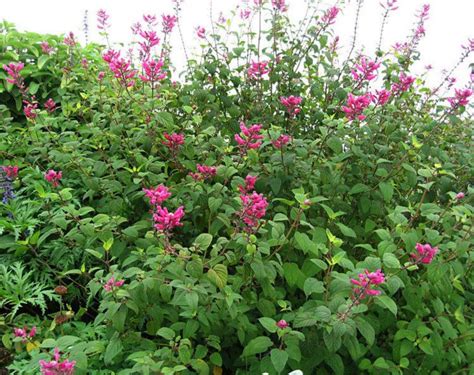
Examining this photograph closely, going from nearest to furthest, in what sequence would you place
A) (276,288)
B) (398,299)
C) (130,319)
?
(130,319) < (276,288) < (398,299)

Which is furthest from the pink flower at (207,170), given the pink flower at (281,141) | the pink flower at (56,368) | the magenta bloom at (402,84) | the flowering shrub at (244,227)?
the magenta bloom at (402,84)

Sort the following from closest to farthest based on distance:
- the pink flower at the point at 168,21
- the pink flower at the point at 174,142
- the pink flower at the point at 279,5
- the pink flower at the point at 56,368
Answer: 1. the pink flower at the point at 56,368
2. the pink flower at the point at 174,142
3. the pink flower at the point at 168,21
4. the pink flower at the point at 279,5

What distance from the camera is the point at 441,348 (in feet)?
8.79

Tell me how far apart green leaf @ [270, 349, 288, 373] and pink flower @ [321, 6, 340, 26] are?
243 cm

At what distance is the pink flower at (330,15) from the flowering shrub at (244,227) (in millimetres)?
11

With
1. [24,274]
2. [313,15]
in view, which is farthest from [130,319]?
[313,15]

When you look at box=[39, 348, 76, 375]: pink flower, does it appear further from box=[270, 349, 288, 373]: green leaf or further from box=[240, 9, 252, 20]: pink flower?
box=[240, 9, 252, 20]: pink flower

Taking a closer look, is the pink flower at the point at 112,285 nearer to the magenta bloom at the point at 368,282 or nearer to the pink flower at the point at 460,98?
the magenta bloom at the point at 368,282

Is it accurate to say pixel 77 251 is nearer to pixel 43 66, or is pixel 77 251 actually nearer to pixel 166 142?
pixel 166 142

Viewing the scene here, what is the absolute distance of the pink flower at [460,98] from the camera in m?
2.85

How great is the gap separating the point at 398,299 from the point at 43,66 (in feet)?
11.5

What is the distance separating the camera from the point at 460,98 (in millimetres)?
2879

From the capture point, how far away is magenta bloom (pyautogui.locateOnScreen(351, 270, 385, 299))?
2.05 m

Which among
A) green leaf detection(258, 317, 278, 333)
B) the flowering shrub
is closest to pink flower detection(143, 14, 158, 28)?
the flowering shrub
